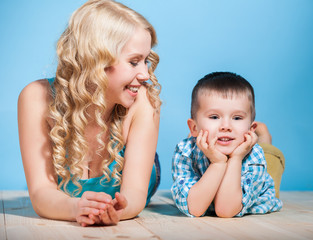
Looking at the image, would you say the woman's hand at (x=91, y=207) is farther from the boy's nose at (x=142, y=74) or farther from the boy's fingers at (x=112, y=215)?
the boy's nose at (x=142, y=74)

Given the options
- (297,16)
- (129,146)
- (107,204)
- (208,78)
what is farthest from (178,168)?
(297,16)

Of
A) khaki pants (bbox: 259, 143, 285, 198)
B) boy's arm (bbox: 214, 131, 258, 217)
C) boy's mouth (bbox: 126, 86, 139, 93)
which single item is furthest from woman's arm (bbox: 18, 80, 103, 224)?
khaki pants (bbox: 259, 143, 285, 198)

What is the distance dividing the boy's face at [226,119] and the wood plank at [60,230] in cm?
39

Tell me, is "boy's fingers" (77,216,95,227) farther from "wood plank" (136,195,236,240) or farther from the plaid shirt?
the plaid shirt

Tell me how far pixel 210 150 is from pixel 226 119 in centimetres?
12

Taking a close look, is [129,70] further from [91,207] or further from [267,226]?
[267,226]

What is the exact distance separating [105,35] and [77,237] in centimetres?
61

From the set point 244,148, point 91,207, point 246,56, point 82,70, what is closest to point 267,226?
point 244,148

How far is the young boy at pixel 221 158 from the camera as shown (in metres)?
1.52

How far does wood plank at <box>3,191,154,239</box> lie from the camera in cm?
121

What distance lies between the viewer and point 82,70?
1501 millimetres

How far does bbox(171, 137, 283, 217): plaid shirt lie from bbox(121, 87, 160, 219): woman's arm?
0.12 m

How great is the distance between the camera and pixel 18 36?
3094 mm

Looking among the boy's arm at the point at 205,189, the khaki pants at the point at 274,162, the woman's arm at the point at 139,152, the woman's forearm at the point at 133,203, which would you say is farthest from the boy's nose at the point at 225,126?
the khaki pants at the point at 274,162
